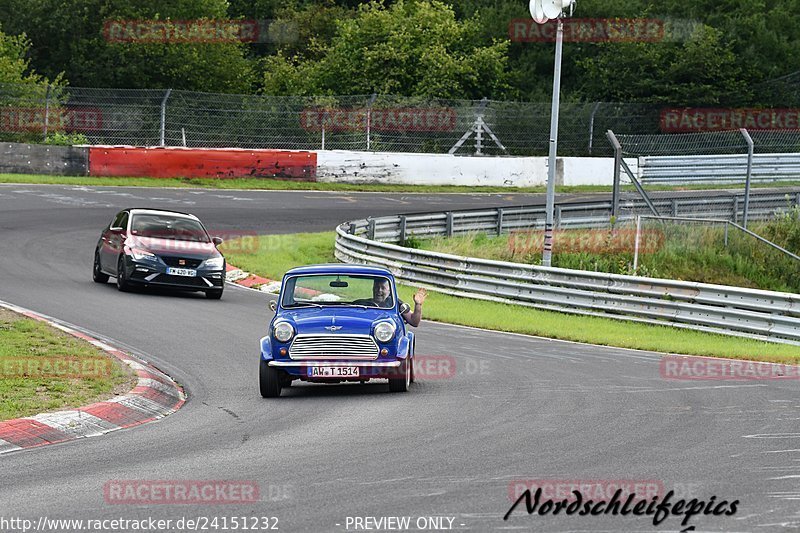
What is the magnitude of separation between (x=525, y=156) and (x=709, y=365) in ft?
96.5

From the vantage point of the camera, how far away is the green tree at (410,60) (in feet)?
173

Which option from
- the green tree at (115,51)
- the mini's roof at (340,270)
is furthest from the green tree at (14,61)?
the mini's roof at (340,270)

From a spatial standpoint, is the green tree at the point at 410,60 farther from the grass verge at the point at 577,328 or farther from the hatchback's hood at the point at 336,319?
the hatchback's hood at the point at 336,319

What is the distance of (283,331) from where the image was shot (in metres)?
12.9

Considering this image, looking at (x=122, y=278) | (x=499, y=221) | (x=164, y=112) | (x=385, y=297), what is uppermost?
(x=164, y=112)

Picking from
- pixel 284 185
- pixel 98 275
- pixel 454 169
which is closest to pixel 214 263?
pixel 98 275

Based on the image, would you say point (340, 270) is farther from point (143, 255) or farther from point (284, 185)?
point (284, 185)

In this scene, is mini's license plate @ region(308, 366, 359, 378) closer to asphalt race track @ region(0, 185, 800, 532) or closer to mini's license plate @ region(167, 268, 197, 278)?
asphalt race track @ region(0, 185, 800, 532)

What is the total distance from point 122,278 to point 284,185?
762 inches

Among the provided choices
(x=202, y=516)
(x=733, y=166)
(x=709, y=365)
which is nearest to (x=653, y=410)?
(x=709, y=365)

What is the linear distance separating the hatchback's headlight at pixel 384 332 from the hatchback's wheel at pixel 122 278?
988 centimetres

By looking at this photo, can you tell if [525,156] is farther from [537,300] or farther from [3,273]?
[3,273]

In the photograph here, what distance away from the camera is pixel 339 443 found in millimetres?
10133

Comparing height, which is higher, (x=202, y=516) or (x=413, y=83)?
(x=413, y=83)
